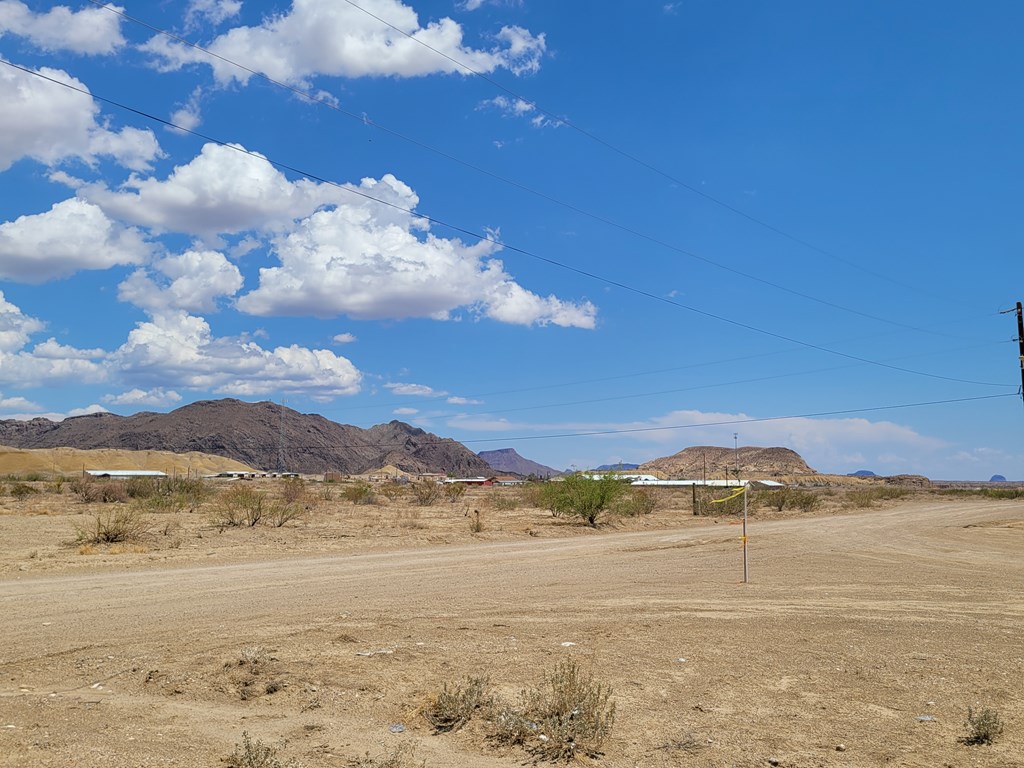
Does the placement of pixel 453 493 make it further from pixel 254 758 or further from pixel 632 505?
pixel 254 758

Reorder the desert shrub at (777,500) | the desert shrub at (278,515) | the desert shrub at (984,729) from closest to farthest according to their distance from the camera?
1. the desert shrub at (984,729)
2. the desert shrub at (278,515)
3. the desert shrub at (777,500)

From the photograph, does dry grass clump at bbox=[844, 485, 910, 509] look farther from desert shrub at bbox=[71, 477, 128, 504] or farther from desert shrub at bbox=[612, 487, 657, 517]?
desert shrub at bbox=[71, 477, 128, 504]

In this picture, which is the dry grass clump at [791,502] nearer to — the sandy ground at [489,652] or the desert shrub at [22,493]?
the sandy ground at [489,652]

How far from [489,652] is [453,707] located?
3.33m

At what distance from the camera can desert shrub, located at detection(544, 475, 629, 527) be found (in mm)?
47250

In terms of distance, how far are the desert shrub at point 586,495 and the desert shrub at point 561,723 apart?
3771cm

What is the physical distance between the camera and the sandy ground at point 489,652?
27.7 feet

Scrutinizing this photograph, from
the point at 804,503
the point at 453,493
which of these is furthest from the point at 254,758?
the point at 453,493

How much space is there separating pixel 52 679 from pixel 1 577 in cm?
1246

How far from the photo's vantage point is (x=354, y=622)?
586 inches

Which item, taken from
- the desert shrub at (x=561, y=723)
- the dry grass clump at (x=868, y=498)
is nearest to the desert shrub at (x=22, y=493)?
the desert shrub at (x=561, y=723)

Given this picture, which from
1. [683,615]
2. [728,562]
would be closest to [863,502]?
[728,562]

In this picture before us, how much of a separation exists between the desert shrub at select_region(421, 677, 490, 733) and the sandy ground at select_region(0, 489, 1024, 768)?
148 mm

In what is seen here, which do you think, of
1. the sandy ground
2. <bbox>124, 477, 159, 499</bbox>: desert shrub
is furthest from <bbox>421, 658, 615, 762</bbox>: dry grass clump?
<bbox>124, 477, 159, 499</bbox>: desert shrub
